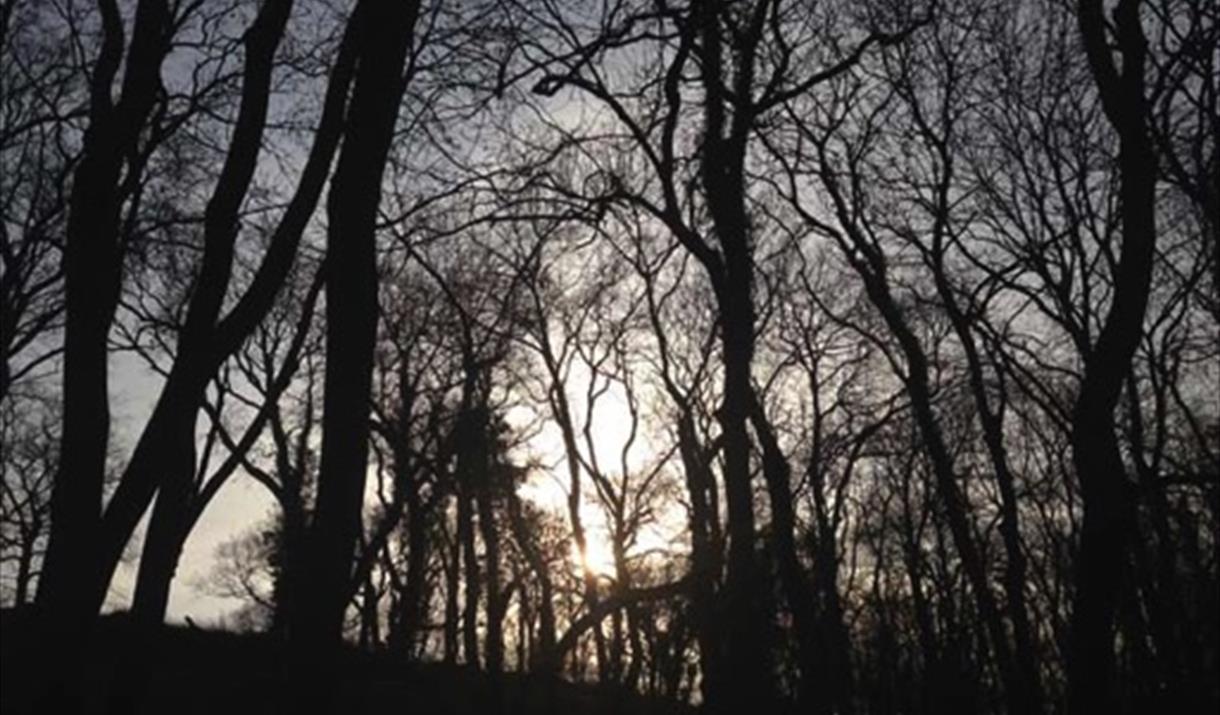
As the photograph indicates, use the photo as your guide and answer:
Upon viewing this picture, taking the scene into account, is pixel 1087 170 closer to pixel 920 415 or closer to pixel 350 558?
pixel 920 415

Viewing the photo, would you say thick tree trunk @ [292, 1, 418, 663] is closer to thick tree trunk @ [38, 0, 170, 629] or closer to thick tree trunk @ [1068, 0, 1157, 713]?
thick tree trunk @ [38, 0, 170, 629]

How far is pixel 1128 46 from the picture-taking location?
9.69 meters

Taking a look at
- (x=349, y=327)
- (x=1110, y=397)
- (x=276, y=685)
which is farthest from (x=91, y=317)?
(x=276, y=685)

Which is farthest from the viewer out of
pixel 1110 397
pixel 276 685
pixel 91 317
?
pixel 276 685

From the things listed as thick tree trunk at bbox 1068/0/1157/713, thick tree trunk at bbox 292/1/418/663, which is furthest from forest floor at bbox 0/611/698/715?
thick tree trunk at bbox 292/1/418/663

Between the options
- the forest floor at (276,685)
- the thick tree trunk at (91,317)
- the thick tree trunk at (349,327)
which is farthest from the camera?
the forest floor at (276,685)

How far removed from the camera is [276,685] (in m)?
15.8

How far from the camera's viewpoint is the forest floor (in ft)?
57.8

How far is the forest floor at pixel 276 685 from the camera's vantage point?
57.8ft

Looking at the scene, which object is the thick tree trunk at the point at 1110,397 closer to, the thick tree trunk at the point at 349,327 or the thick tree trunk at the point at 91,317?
the thick tree trunk at the point at 349,327

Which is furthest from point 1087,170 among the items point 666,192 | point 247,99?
point 247,99

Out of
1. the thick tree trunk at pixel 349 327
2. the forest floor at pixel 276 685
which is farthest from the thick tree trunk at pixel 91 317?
the forest floor at pixel 276 685

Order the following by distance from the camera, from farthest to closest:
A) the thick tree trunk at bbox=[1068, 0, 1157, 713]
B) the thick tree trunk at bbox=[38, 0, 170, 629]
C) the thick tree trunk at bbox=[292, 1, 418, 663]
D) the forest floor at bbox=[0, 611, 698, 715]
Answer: the forest floor at bbox=[0, 611, 698, 715]
the thick tree trunk at bbox=[1068, 0, 1157, 713]
the thick tree trunk at bbox=[38, 0, 170, 629]
the thick tree trunk at bbox=[292, 1, 418, 663]

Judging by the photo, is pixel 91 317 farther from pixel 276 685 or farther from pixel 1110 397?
pixel 276 685
